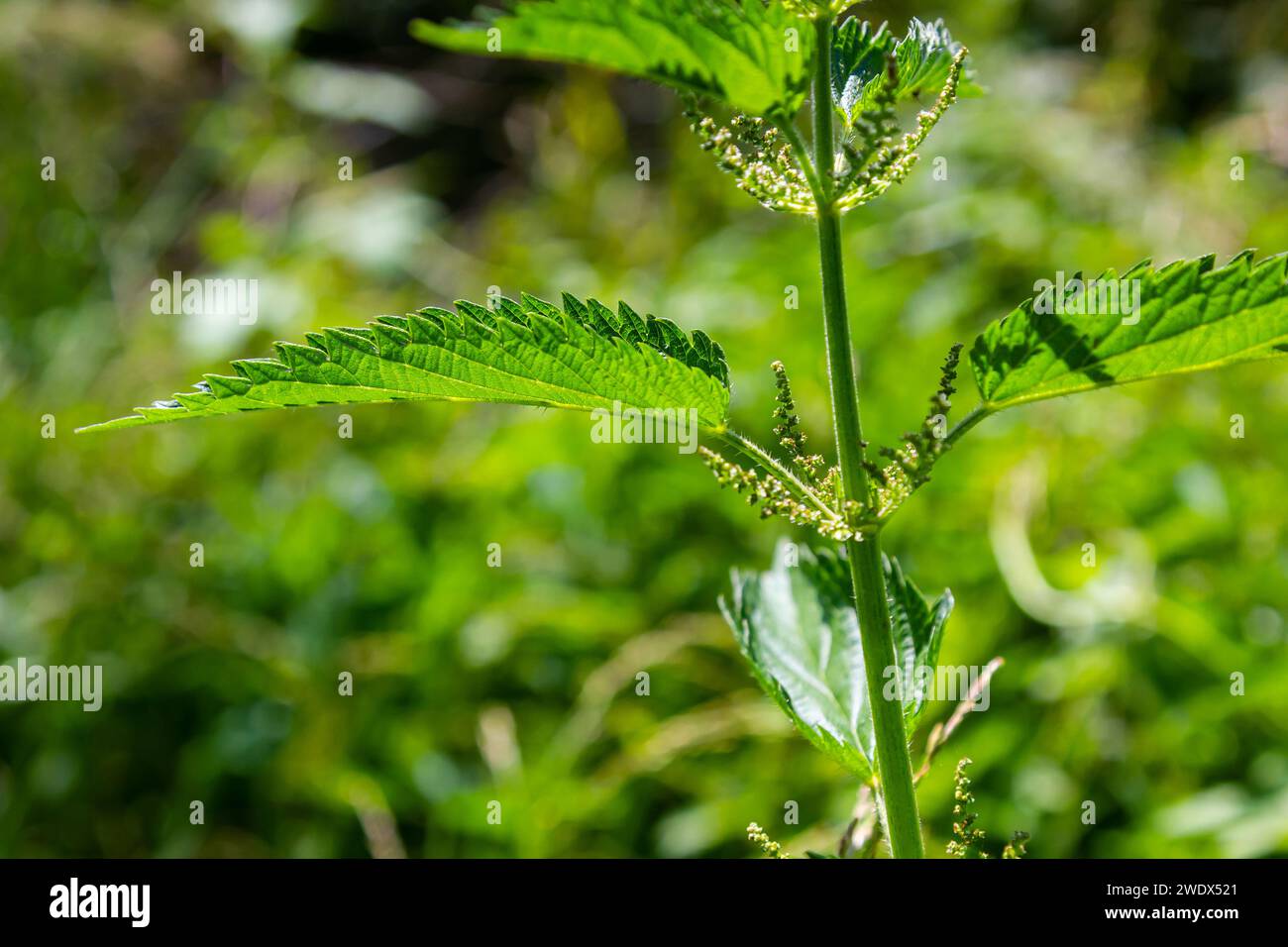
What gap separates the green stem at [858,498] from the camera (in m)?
0.55

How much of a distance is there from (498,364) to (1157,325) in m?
0.33

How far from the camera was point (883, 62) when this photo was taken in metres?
0.64

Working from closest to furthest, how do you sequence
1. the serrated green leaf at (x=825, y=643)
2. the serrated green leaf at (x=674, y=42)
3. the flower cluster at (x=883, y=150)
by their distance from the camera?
the serrated green leaf at (x=674, y=42)
the flower cluster at (x=883, y=150)
the serrated green leaf at (x=825, y=643)

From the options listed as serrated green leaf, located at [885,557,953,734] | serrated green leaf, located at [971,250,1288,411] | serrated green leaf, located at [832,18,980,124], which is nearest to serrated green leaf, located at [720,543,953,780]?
serrated green leaf, located at [885,557,953,734]

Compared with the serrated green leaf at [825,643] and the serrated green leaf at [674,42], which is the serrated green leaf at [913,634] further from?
the serrated green leaf at [674,42]

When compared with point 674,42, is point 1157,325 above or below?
below

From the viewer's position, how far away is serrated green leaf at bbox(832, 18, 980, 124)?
616 mm

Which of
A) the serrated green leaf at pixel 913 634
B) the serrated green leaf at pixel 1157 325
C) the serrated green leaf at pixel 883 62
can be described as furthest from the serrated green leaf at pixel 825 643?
the serrated green leaf at pixel 883 62

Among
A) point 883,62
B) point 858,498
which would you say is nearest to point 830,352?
point 858,498

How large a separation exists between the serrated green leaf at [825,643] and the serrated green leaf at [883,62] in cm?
28

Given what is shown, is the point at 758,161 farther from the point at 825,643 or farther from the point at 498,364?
the point at 825,643

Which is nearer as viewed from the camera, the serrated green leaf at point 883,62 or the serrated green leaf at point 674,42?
the serrated green leaf at point 674,42
